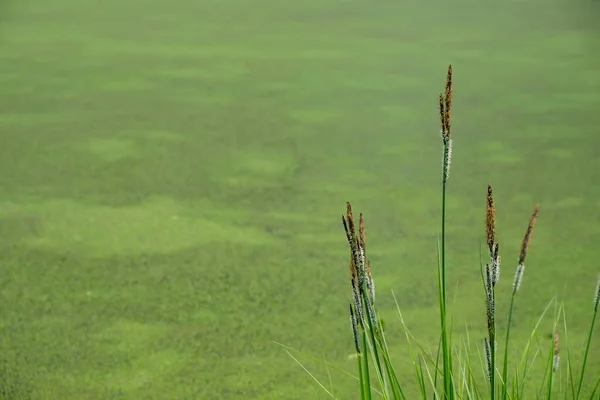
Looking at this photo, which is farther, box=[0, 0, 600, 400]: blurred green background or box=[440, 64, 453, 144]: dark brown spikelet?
box=[0, 0, 600, 400]: blurred green background

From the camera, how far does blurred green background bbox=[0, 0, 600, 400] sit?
144cm

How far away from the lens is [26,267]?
1656 mm

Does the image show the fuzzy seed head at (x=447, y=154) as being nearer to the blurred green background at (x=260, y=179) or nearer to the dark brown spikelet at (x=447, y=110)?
the dark brown spikelet at (x=447, y=110)

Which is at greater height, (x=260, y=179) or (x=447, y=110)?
(x=447, y=110)

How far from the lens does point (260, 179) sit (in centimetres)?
204

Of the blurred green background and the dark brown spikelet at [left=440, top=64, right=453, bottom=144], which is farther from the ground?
the dark brown spikelet at [left=440, top=64, right=453, bottom=144]

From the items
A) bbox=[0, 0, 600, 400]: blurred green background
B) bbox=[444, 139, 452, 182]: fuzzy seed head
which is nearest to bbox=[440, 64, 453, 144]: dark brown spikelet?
bbox=[444, 139, 452, 182]: fuzzy seed head

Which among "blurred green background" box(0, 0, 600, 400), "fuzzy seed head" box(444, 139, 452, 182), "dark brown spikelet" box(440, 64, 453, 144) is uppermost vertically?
"dark brown spikelet" box(440, 64, 453, 144)

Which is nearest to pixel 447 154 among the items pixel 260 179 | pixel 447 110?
pixel 447 110

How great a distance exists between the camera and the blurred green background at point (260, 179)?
4.72ft

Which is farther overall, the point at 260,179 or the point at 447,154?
the point at 260,179

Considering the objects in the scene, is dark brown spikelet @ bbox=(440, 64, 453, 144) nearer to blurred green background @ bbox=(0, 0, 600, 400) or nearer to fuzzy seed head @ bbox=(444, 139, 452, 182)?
fuzzy seed head @ bbox=(444, 139, 452, 182)

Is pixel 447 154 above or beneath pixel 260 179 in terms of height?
above

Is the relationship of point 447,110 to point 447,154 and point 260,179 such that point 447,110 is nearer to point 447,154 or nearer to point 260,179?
point 447,154
